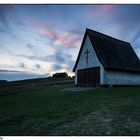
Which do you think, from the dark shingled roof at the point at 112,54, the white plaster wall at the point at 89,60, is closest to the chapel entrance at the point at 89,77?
the white plaster wall at the point at 89,60

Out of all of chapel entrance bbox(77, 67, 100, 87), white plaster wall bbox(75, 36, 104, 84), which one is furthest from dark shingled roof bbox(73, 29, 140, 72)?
chapel entrance bbox(77, 67, 100, 87)

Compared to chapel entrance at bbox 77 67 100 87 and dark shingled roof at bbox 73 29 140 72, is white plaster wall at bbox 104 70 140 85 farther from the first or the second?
chapel entrance at bbox 77 67 100 87

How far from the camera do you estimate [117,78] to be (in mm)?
16500

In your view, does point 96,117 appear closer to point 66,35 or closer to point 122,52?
point 66,35

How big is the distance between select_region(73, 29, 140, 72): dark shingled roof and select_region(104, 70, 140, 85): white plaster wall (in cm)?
59

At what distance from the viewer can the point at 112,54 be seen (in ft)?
55.9

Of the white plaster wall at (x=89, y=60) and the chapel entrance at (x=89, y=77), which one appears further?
the chapel entrance at (x=89, y=77)

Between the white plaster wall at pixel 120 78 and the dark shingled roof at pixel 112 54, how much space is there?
59 cm

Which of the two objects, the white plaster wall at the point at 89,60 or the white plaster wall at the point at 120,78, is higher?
the white plaster wall at the point at 89,60

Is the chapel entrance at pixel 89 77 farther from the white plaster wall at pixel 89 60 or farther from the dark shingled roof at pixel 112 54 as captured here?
the dark shingled roof at pixel 112 54

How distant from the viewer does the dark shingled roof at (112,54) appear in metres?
15.8

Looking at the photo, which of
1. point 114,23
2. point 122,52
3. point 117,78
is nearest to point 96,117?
point 114,23

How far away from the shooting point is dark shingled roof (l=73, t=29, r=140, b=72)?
623 inches

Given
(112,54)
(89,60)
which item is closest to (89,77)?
(89,60)
